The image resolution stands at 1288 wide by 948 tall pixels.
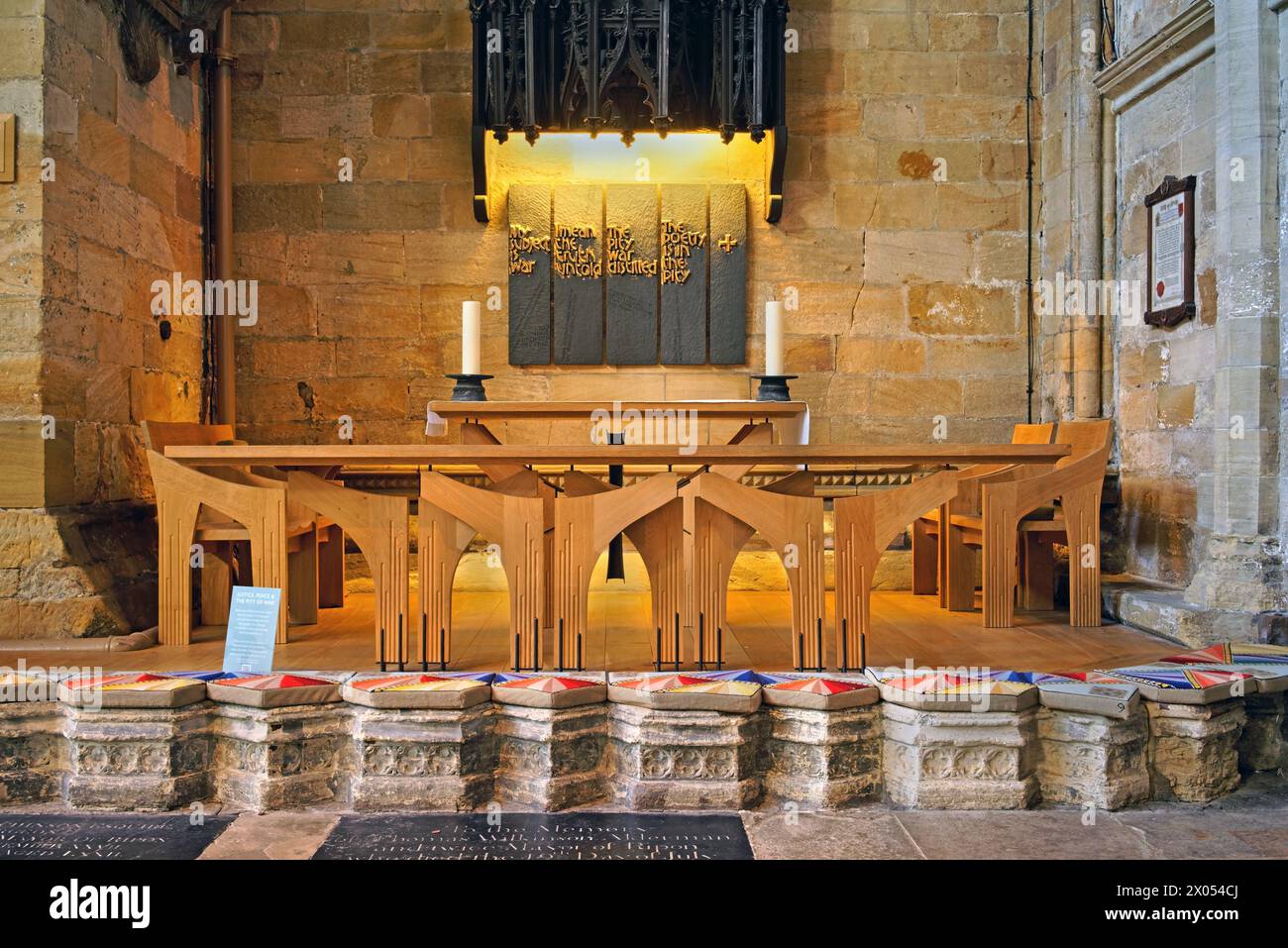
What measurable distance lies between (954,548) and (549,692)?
7.62 feet

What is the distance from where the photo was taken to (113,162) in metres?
4.46

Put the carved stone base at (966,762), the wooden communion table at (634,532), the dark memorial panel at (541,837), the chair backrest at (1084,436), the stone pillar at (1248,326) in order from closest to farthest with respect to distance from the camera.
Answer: the dark memorial panel at (541,837), the carved stone base at (966,762), the wooden communion table at (634,532), the stone pillar at (1248,326), the chair backrest at (1084,436)

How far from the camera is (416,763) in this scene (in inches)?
114

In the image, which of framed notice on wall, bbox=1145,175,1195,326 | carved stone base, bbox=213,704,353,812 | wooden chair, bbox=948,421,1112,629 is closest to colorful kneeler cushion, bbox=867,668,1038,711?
wooden chair, bbox=948,421,1112,629

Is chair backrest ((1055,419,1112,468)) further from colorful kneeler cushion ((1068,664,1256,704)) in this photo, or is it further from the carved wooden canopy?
the carved wooden canopy

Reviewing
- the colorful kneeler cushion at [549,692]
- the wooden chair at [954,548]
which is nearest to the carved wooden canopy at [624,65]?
the wooden chair at [954,548]

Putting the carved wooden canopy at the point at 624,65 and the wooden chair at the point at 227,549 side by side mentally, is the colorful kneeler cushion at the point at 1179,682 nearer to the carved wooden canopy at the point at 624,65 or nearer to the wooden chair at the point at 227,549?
the wooden chair at the point at 227,549

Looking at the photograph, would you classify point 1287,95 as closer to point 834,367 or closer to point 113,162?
point 834,367

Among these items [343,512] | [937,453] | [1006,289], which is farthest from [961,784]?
[1006,289]

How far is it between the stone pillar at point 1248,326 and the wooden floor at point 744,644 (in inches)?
13.8

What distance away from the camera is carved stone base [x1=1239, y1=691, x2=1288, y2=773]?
3078 millimetres

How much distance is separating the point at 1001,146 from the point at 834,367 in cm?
145

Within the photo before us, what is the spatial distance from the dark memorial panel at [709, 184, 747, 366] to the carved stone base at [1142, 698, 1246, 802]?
3.05 meters

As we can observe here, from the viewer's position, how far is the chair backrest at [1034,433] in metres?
4.80
